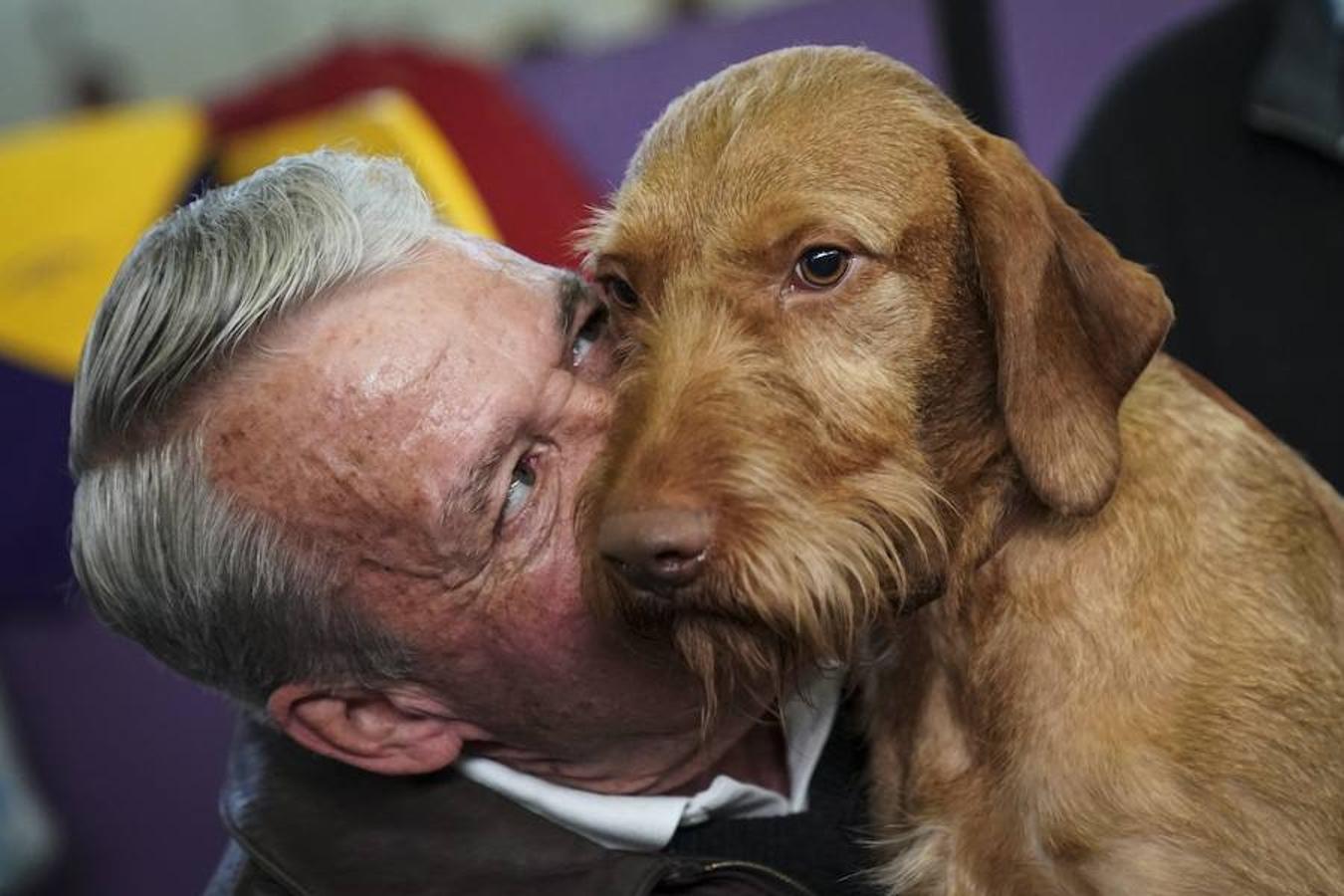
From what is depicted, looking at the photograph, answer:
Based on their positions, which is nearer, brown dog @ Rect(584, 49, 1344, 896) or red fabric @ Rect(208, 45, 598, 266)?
brown dog @ Rect(584, 49, 1344, 896)

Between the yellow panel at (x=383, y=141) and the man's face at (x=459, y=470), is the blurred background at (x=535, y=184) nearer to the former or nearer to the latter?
the yellow panel at (x=383, y=141)

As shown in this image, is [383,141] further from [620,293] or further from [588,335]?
[620,293]

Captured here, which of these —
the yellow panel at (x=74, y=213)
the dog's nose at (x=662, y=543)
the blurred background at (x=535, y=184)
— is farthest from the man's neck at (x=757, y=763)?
the yellow panel at (x=74, y=213)

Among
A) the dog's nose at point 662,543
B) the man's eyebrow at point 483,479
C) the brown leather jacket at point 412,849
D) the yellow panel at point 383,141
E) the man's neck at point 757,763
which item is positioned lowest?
the man's neck at point 757,763

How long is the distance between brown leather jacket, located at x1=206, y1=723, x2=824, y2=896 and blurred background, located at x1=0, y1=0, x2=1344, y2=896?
3.77ft

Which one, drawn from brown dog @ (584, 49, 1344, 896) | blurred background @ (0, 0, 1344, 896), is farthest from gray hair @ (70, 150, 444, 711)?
blurred background @ (0, 0, 1344, 896)

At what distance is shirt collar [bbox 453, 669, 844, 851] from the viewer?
1935 millimetres

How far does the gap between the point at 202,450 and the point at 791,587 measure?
0.73 m

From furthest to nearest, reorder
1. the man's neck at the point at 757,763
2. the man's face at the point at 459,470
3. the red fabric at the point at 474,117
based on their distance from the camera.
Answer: the red fabric at the point at 474,117 < the man's neck at the point at 757,763 < the man's face at the point at 459,470

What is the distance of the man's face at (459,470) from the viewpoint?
5.77 feet

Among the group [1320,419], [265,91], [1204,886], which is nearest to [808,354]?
[1204,886]

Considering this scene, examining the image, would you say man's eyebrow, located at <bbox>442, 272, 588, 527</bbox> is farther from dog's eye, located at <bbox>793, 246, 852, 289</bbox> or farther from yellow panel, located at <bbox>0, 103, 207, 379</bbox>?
yellow panel, located at <bbox>0, 103, 207, 379</bbox>

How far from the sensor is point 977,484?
68.2 inches

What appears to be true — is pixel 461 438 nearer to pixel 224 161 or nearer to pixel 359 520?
pixel 359 520
